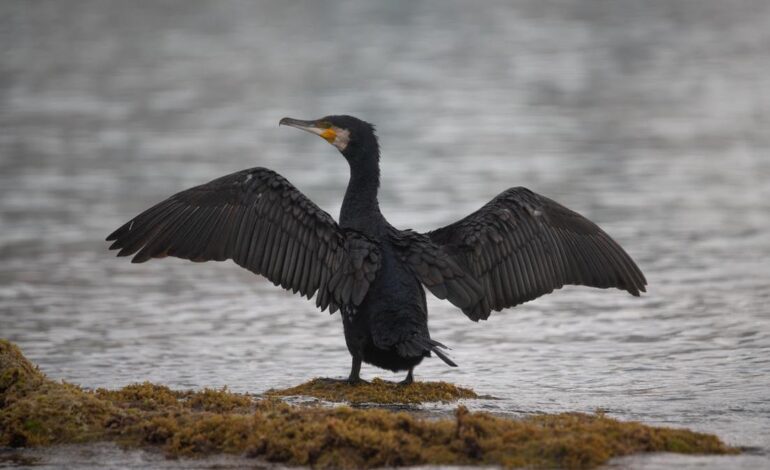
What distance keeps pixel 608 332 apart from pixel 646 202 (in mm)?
5566

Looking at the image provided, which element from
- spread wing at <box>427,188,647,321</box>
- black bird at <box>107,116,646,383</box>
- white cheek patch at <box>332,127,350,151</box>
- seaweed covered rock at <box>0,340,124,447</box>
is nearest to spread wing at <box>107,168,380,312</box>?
black bird at <box>107,116,646,383</box>

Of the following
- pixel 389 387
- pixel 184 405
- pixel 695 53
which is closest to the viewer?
pixel 184 405

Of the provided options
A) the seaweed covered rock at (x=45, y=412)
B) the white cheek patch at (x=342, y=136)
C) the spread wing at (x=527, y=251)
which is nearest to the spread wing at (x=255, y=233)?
the white cheek patch at (x=342, y=136)

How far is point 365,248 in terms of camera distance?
859 centimetres

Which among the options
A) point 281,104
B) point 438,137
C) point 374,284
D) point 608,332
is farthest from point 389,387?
point 281,104

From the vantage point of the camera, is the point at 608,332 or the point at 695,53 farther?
the point at 695,53

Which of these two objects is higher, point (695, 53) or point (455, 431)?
point (695, 53)

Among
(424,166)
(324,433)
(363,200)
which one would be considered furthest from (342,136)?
(424,166)

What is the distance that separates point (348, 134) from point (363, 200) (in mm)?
551

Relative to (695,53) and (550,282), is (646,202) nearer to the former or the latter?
(550,282)

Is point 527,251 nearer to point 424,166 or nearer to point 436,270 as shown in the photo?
point 436,270

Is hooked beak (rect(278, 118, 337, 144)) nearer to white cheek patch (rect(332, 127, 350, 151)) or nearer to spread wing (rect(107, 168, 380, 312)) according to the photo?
white cheek patch (rect(332, 127, 350, 151))

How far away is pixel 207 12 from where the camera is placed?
1446 inches

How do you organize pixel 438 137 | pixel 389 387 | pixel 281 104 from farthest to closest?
1. pixel 281 104
2. pixel 438 137
3. pixel 389 387
